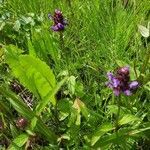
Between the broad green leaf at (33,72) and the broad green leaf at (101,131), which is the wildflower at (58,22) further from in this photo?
the broad green leaf at (101,131)

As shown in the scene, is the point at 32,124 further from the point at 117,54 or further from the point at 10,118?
the point at 117,54

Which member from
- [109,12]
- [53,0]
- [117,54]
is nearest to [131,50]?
[117,54]

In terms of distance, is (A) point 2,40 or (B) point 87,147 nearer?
(B) point 87,147

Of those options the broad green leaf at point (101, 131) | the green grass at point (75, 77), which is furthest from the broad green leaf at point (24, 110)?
the broad green leaf at point (101, 131)

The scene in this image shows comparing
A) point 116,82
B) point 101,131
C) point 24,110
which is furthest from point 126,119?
point 24,110

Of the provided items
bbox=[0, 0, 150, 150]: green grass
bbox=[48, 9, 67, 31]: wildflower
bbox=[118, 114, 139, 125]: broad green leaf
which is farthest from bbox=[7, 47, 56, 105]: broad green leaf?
bbox=[118, 114, 139, 125]: broad green leaf

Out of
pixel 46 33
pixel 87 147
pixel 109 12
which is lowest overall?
pixel 87 147

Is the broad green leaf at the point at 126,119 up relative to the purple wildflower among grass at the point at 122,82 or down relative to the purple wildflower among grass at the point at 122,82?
down

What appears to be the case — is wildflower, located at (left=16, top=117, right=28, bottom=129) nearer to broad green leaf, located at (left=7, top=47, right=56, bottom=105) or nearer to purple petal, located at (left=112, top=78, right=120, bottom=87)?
broad green leaf, located at (left=7, top=47, right=56, bottom=105)
